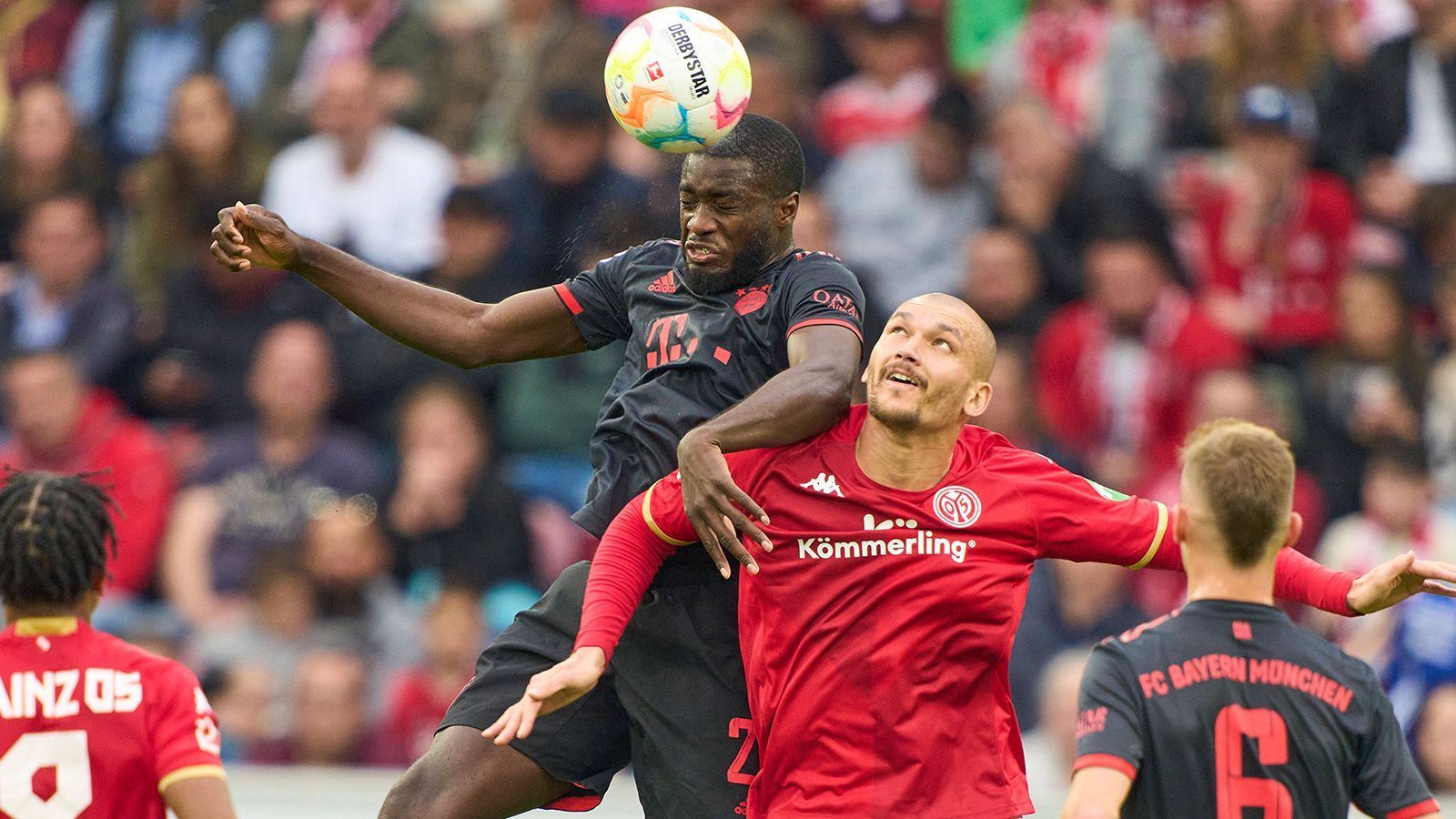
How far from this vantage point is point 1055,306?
948 centimetres

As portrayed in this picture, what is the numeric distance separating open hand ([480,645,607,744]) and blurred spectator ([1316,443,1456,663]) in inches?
195

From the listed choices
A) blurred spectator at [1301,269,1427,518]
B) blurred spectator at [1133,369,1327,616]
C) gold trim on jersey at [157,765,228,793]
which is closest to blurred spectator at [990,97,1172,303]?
blurred spectator at [1133,369,1327,616]

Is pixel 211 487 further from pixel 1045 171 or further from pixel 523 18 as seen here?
pixel 1045 171

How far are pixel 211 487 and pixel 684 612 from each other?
530 centimetres

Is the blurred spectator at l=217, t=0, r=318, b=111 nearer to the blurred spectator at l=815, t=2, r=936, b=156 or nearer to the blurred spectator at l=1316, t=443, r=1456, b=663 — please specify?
the blurred spectator at l=815, t=2, r=936, b=156

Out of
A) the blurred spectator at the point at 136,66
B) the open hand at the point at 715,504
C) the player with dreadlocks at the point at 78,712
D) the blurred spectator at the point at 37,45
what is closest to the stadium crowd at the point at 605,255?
the blurred spectator at the point at 136,66

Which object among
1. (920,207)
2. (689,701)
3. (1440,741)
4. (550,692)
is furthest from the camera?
(920,207)

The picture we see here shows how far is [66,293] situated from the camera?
1070 centimetres

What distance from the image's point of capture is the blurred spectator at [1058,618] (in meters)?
8.52

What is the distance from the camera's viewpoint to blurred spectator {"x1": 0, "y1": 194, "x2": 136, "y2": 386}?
1046 cm

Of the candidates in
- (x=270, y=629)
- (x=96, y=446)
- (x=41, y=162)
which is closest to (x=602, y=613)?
(x=270, y=629)

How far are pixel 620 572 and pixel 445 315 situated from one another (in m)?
1.11

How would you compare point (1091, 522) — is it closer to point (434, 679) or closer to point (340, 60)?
point (434, 679)

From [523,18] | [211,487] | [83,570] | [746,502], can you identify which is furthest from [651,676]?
[523,18]
